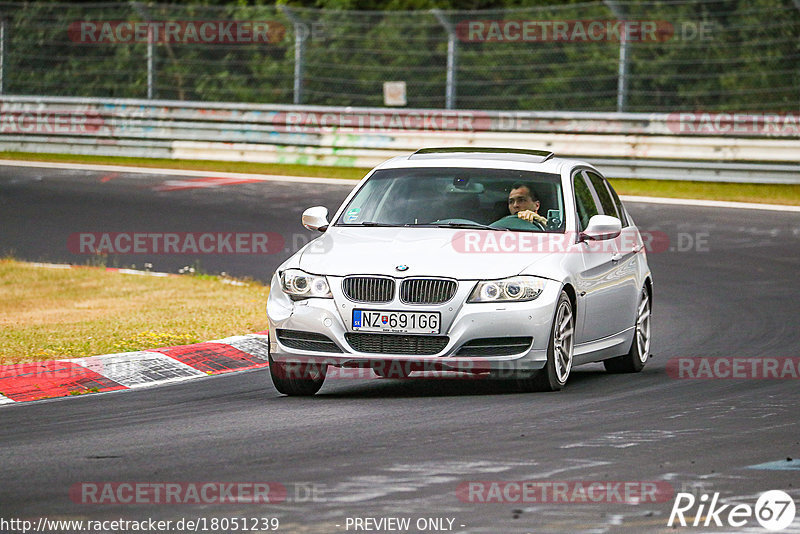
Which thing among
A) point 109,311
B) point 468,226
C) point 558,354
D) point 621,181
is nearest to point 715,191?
point 621,181

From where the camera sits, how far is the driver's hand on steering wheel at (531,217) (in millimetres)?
10188

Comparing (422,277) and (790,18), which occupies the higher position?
(790,18)

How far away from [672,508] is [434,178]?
483 cm

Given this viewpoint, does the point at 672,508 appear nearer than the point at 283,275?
Yes

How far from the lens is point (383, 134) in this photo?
85.6 feet

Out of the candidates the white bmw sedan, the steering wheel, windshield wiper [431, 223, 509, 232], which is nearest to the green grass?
the white bmw sedan

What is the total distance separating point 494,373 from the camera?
923 cm

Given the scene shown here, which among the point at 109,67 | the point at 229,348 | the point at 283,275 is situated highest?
the point at 109,67

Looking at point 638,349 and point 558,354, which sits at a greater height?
point 558,354

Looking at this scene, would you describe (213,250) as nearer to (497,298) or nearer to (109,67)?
(497,298)

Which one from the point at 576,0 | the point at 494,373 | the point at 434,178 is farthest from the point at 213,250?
the point at 576,0

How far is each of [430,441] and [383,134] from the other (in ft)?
61.5

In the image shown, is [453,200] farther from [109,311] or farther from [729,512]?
[729,512]

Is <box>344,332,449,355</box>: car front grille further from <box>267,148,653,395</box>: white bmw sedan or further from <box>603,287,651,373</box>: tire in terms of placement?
<box>603,287,651,373</box>: tire
